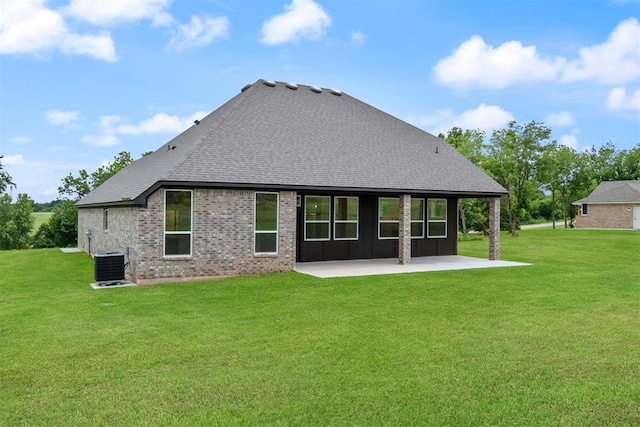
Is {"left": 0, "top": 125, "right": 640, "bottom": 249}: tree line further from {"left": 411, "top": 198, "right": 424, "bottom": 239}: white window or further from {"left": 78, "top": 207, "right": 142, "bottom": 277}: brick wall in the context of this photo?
{"left": 411, "top": 198, "right": 424, "bottom": 239}: white window

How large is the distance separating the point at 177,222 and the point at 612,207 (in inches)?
1657

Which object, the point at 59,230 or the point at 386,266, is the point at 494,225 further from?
the point at 59,230

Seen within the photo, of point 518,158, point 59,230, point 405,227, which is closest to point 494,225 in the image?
point 405,227

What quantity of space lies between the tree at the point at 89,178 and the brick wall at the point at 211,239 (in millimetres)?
28415

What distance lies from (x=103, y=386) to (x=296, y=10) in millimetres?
15430

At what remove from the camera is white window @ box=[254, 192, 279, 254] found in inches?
523

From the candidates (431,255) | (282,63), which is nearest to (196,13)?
(282,63)

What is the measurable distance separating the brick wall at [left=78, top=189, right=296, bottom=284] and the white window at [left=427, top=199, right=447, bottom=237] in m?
7.25

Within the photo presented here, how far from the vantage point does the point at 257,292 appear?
1062 cm

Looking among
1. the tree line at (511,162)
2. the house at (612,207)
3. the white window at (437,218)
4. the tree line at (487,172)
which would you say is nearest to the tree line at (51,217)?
the tree line at (487,172)

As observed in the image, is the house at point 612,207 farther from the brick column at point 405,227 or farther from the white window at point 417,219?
the brick column at point 405,227

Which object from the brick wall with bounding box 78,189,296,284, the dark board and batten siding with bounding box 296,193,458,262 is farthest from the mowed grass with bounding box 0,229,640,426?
the dark board and batten siding with bounding box 296,193,458,262

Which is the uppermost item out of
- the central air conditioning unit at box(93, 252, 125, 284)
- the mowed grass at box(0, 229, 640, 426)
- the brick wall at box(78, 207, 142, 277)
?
the brick wall at box(78, 207, 142, 277)

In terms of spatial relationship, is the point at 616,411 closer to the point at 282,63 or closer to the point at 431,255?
the point at 431,255
